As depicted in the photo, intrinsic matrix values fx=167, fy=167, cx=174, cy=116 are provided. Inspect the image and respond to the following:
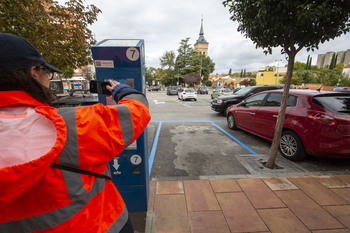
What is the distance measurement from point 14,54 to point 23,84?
0.42ft

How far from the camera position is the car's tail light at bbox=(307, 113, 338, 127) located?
312cm

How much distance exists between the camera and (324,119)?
319cm

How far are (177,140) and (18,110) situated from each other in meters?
4.69

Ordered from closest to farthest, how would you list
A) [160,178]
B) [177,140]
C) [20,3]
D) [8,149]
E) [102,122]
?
[8,149] → [102,122] → [20,3] → [160,178] → [177,140]

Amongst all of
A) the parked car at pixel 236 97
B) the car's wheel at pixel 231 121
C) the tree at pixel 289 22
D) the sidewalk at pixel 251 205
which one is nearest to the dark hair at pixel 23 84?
the sidewalk at pixel 251 205

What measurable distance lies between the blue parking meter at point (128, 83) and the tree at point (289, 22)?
2296 millimetres

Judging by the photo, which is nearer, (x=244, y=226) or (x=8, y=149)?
(x=8, y=149)

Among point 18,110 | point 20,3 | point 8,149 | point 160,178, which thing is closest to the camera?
point 8,149

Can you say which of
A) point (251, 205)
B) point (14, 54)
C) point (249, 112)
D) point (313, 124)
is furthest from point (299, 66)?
point (14, 54)

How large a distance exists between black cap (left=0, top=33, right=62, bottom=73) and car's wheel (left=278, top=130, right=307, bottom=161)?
4.47m

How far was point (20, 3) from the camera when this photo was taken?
2.51 m

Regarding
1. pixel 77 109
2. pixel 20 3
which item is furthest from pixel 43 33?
pixel 77 109

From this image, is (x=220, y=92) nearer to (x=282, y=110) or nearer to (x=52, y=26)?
(x=282, y=110)

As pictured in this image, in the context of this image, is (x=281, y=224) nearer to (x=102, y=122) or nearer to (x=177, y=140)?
(x=102, y=122)
